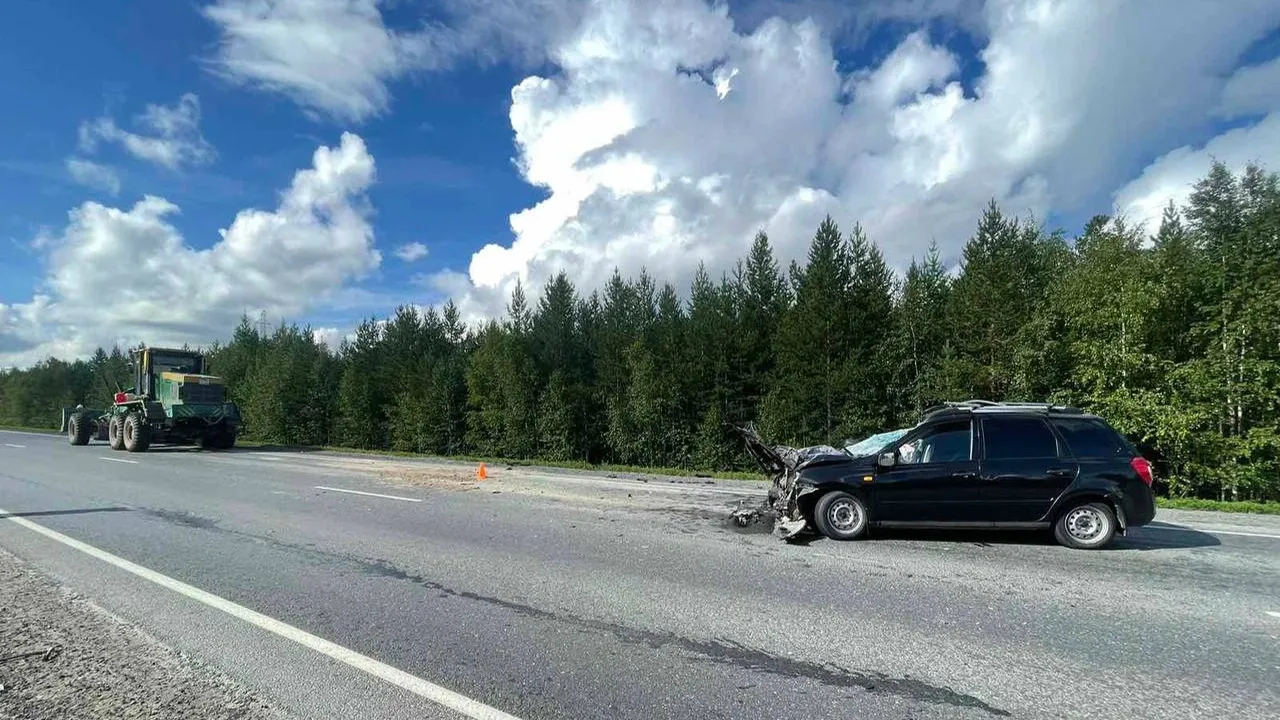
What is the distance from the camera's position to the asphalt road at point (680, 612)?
403 centimetres

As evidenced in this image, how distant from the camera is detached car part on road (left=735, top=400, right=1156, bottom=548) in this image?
810 centimetres

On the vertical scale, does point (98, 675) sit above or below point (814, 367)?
below

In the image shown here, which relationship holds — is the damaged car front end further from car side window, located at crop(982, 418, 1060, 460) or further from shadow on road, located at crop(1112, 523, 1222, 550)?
shadow on road, located at crop(1112, 523, 1222, 550)

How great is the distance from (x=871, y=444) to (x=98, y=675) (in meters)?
8.63

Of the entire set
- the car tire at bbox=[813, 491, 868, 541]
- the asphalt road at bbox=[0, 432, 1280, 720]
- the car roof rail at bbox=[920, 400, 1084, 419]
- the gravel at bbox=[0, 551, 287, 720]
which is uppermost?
the car roof rail at bbox=[920, 400, 1084, 419]

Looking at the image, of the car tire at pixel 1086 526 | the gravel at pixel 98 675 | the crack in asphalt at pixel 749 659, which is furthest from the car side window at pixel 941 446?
the gravel at pixel 98 675

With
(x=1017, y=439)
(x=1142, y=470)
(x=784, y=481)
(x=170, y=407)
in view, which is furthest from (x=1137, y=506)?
(x=170, y=407)

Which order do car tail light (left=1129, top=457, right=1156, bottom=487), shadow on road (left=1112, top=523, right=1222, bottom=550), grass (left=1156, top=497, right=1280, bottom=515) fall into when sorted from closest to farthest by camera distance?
car tail light (left=1129, top=457, right=1156, bottom=487) < shadow on road (left=1112, top=523, right=1222, bottom=550) < grass (left=1156, top=497, right=1280, bottom=515)

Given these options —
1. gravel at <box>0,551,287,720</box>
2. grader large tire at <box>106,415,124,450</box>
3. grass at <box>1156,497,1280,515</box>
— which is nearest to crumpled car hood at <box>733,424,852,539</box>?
gravel at <box>0,551,287,720</box>

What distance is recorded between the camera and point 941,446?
850 cm

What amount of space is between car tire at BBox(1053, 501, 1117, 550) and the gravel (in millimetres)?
8410

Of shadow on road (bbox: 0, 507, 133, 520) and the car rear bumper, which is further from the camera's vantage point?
shadow on road (bbox: 0, 507, 133, 520)

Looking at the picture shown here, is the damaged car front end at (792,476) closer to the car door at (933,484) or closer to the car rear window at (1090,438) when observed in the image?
the car door at (933,484)

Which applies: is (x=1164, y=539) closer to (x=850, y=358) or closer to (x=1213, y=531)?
(x=1213, y=531)
